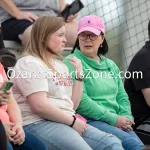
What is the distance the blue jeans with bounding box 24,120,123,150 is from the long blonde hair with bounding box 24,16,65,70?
14.0 inches

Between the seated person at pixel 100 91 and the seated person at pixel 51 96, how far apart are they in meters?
0.15

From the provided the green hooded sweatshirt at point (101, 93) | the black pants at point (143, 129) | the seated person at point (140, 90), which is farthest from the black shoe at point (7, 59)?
the black pants at point (143, 129)

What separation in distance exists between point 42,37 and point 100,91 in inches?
20.3

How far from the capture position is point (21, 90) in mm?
2754

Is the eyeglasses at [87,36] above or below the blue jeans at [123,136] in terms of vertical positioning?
above

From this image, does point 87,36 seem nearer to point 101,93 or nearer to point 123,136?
point 101,93

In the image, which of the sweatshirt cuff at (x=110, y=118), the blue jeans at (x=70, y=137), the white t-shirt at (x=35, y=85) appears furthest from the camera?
the sweatshirt cuff at (x=110, y=118)

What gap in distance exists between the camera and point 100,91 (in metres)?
3.16

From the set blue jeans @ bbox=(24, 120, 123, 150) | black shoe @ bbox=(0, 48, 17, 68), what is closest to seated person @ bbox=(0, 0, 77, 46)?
black shoe @ bbox=(0, 48, 17, 68)

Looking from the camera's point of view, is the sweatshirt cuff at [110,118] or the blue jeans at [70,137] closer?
the blue jeans at [70,137]

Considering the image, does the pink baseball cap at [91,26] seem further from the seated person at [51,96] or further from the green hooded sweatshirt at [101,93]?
the seated person at [51,96]

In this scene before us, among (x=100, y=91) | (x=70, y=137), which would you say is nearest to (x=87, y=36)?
(x=100, y=91)

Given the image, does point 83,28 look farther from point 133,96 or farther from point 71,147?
point 71,147

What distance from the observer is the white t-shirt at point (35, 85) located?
2.72m
